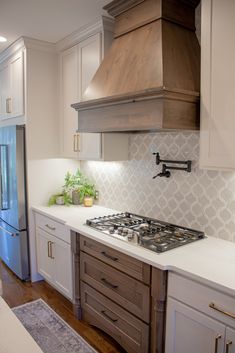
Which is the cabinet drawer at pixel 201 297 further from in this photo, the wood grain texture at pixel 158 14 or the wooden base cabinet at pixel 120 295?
Answer: the wood grain texture at pixel 158 14

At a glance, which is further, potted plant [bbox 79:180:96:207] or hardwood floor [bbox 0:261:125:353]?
potted plant [bbox 79:180:96:207]

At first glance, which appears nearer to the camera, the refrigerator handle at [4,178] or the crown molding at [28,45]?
the crown molding at [28,45]

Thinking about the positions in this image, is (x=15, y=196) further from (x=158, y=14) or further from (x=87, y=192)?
(x=158, y=14)

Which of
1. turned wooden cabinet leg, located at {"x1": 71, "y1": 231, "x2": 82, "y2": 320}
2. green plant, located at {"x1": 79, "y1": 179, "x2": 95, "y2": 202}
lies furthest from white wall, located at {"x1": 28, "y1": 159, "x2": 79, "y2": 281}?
turned wooden cabinet leg, located at {"x1": 71, "y1": 231, "x2": 82, "y2": 320}

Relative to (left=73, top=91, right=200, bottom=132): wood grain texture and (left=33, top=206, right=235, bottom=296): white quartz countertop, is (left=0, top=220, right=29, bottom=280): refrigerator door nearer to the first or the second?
(left=33, top=206, right=235, bottom=296): white quartz countertop

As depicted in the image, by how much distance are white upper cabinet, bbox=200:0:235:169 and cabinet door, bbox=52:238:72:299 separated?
1526 millimetres

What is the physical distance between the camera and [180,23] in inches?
80.5

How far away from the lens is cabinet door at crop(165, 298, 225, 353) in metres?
1.46

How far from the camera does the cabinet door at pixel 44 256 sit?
293cm

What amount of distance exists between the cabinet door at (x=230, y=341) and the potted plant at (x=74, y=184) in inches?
86.9

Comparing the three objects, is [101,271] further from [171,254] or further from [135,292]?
[171,254]

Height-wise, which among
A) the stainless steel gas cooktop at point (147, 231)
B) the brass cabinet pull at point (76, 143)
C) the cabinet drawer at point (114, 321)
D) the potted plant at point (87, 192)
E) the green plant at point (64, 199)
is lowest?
the cabinet drawer at point (114, 321)

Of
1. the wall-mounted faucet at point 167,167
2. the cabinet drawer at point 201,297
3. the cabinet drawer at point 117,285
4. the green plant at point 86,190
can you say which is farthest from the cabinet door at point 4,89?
the cabinet drawer at point 201,297

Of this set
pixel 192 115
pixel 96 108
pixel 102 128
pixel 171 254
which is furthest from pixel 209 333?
pixel 96 108
